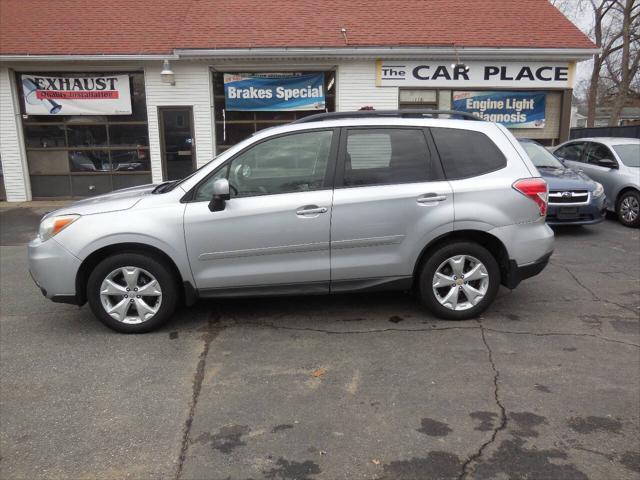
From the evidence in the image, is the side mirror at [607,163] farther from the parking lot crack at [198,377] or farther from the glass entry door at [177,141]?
the glass entry door at [177,141]

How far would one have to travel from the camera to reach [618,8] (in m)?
25.7

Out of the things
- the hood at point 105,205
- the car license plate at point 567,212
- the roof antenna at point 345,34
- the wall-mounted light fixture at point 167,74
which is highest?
the roof antenna at point 345,34

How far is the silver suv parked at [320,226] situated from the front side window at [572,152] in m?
7.35

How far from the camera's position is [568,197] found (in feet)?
27.6

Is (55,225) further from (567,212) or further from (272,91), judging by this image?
(272,91)

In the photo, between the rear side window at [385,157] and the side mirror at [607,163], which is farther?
the side mirror at [607,163]

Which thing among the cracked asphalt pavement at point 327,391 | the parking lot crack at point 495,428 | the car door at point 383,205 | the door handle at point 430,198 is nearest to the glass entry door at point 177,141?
the cracked asphalt pavement at point 327,391

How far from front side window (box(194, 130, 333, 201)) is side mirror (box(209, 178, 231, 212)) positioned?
0.13 m

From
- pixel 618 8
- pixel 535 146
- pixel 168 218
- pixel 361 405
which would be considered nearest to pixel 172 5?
pixel 535 146

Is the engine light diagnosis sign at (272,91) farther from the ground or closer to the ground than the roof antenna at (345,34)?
closer to the ground

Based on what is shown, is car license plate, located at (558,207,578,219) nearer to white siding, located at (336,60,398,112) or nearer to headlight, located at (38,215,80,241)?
white siding, located at (336,60,398,112)

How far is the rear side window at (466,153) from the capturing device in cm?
465

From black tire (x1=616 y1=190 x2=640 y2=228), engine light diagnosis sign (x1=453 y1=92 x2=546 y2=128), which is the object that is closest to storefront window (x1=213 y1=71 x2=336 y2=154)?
engine light diagnosis sign (x1=453 y1=92 x2=546 y2=128)

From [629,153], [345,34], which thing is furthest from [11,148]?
[629,153]
